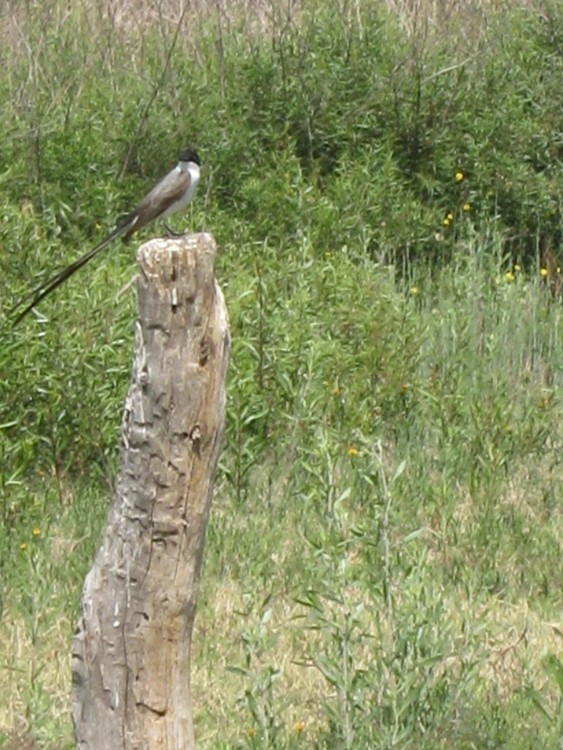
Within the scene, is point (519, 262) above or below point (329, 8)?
below

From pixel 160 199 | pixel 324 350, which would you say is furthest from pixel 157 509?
pixel 324 350

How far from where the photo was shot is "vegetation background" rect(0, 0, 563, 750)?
15.0 feet

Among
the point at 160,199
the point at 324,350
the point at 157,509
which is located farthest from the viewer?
the point at 324,350

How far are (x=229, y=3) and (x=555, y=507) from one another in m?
6.07

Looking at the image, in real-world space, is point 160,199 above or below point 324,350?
above

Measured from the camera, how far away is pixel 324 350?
275 inches

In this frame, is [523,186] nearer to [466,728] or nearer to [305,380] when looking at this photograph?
[305,380]

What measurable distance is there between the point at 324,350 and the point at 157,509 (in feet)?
11.4

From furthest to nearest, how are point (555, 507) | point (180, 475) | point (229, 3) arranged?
point (229, 3)
point (555, 507)
point (180, 475)

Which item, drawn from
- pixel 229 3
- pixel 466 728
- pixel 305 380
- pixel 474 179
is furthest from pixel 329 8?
pixel 466 728

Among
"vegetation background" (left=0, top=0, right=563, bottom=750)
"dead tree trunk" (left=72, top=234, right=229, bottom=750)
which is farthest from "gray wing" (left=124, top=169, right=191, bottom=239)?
"dead tree trunk" (left=72, top=234, right=229, bottom=750)

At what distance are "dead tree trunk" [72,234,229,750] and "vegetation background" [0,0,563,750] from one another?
0.32m

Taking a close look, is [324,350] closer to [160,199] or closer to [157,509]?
[160,199]

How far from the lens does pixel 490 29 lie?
10.8m
